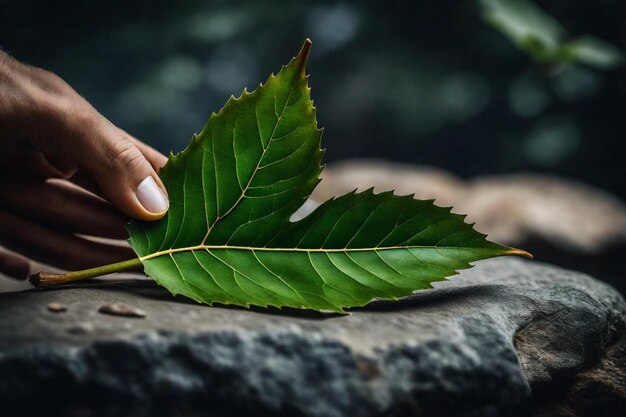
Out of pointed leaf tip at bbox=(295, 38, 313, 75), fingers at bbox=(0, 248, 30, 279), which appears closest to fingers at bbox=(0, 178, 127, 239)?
fingers at bbox=(0, 248, 30, 279)

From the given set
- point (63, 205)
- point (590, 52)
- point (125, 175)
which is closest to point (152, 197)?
point (125, 175)

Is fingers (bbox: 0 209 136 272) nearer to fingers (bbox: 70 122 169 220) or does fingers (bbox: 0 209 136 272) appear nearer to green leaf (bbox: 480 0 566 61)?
fingers (bbox: 70 122 169 220)

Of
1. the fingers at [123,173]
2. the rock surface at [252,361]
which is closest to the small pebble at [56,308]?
the rock surface at [252,361]

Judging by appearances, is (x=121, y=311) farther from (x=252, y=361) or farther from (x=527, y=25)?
(x=527, y=25)

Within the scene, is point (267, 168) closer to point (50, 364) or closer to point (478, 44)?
point (50, 364)

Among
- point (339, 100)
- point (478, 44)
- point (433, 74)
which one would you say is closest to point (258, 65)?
point (339, 100)

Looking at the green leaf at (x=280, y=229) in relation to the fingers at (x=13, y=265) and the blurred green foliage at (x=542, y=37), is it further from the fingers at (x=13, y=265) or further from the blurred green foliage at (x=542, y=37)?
the blurred green foliage at (x=542, y=37)
